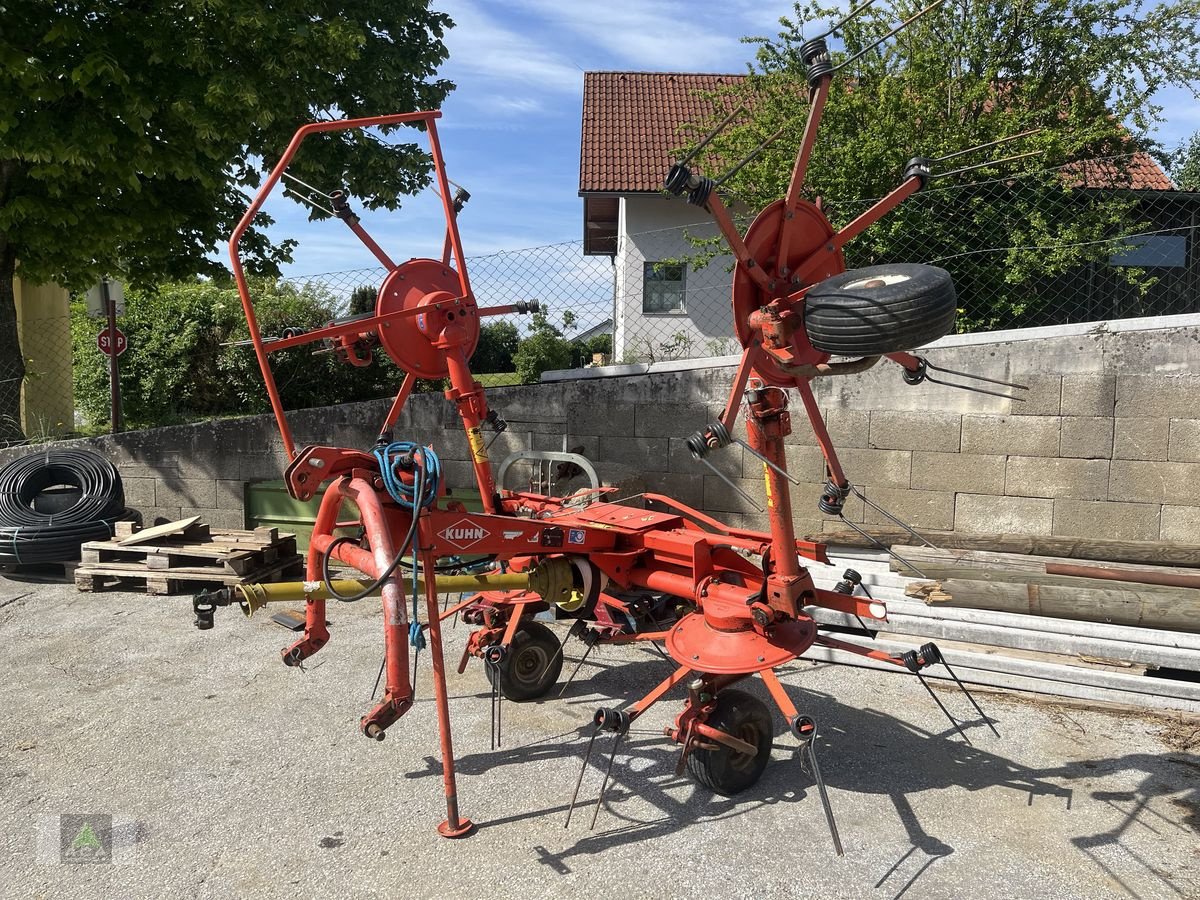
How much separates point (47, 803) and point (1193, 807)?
4829 millimetres

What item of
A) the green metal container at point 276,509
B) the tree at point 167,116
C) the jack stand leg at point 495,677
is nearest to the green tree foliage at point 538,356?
the tree at point 167,116

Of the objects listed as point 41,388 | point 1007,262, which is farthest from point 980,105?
point 41,388

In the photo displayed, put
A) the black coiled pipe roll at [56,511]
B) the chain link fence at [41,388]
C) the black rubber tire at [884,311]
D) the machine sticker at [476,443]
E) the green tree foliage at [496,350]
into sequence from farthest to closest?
the green tree foliage at [496,350], the chain link fence at [41,388], the black coiled pipe roll at [56,511], the machine sticker at [476,443], the black rubber tire at [884,311]

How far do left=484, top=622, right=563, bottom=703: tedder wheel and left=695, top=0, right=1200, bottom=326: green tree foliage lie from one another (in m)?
5.54

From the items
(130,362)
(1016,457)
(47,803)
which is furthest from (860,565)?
(130,362)

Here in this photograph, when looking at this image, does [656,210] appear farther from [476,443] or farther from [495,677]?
[495,677]

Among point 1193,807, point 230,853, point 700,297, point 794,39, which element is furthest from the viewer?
point 794,39

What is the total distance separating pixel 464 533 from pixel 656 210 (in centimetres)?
1299

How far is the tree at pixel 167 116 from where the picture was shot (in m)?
6.90

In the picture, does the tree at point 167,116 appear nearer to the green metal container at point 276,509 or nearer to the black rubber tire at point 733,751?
the green metal container at point 276,509

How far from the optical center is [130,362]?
1102 cm

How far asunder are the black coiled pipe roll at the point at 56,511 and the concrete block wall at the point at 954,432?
1578mm

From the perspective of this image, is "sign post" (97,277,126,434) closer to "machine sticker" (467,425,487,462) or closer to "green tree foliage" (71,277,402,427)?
"green tree foliage" (71,277,402,427)

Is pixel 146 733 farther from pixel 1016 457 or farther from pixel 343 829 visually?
pixel 1016 457
